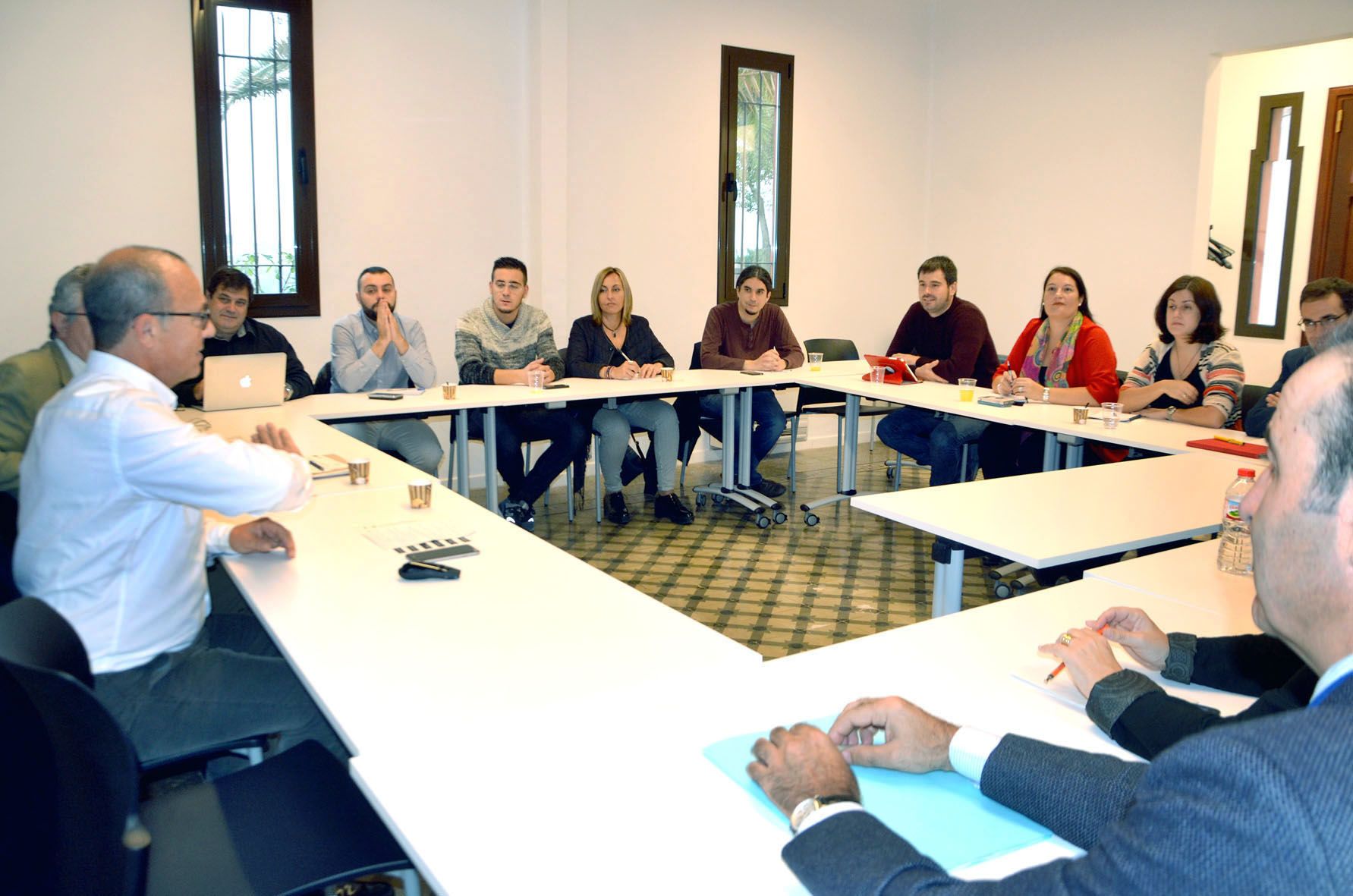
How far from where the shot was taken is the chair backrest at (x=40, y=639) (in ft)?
4.53

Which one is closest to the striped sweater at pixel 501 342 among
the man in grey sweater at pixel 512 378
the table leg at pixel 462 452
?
the man in grey sweater at pixel 512 378

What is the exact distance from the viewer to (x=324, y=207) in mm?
5742

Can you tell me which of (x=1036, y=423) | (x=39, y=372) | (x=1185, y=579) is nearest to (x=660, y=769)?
(x=1185, y=579)

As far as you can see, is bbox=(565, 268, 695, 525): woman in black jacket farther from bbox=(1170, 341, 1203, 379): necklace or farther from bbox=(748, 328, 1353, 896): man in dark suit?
bbox=(748, 328, 1353, 896): man in dark suit

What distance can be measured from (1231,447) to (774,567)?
6.49 feet

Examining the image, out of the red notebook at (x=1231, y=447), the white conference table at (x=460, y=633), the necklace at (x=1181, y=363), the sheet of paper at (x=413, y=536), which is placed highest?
the necklace at (x=1181, y=363)

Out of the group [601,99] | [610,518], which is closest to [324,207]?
[601,99]

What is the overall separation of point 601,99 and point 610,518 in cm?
272

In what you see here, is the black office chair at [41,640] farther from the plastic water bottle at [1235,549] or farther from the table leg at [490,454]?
the table leg at [490,454]

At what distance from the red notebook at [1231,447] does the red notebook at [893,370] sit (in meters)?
1.96

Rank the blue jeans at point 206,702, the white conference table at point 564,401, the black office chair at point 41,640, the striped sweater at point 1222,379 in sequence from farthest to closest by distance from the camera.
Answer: the white conference table at point 564,401, the striped sweater at point 1222,379, the blue jeans at point 206,702, the black office chair at point 41,640

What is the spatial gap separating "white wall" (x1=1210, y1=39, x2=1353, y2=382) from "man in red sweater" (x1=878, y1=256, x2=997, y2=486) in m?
Result: 1.95

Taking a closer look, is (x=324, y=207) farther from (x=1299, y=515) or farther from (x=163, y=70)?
(x=1299, y=515)

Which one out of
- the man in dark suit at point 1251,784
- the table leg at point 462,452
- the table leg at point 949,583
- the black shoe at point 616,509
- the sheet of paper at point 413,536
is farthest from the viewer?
the black shoe at point 616,509
